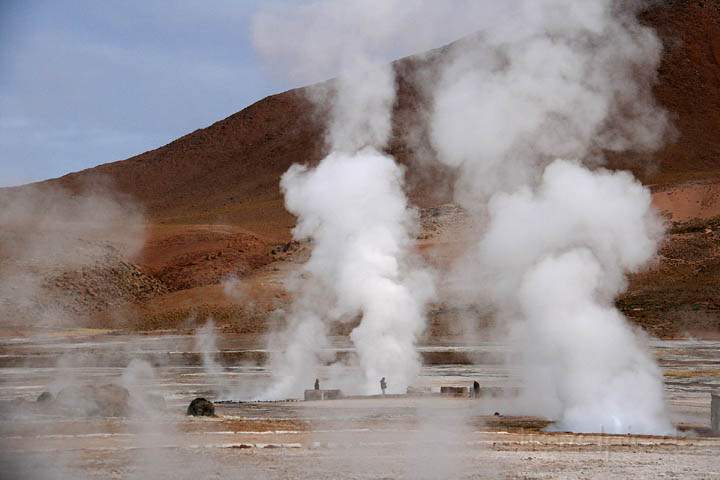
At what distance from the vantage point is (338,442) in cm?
2209

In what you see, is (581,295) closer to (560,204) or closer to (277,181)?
(560,204)

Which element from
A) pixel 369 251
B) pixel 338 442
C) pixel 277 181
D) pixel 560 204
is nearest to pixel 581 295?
pixel 560 204

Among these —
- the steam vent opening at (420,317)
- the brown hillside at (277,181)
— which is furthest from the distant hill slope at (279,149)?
the steam vent opening at (420,317)

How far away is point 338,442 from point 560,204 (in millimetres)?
11041

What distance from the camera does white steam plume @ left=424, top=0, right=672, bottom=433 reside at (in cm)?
2617

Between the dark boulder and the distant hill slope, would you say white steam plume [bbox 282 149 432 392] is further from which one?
the distant hill slope

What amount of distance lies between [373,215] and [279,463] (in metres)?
21.4

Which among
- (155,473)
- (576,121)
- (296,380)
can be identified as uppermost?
(576,121)

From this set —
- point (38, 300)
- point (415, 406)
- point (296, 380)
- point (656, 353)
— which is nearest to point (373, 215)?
point (296, 380)

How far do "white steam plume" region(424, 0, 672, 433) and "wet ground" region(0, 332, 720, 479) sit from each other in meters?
1.57

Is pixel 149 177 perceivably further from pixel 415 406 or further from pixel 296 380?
pixel 415 406

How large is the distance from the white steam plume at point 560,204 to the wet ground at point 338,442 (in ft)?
5.15

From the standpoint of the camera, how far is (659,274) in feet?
247

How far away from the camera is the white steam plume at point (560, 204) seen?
85.9 feet
